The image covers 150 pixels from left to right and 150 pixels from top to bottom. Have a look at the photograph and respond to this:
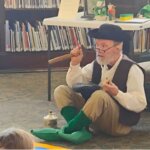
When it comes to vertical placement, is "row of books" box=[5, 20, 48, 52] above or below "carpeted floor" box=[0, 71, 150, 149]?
above

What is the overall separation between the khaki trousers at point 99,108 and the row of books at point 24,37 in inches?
69.6

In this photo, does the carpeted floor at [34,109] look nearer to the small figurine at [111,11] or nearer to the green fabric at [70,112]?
the green fabric at [70,112]

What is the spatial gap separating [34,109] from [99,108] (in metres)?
0.87

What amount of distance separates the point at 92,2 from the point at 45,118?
1.00 metres

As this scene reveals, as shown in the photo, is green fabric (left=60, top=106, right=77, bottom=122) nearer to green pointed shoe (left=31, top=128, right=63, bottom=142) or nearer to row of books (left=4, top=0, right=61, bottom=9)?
green pointed shoe (left=31, top=128, right=63, bottom=142)

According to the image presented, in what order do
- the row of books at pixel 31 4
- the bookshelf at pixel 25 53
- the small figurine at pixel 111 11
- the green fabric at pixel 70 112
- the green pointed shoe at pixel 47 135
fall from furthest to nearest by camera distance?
the bookshelf at pixel 25 53
the row of books at pixel 31 4
the small figurine at pixel 111 11
the green fabric at pixel 70 112
the green pointed shoe at pixel 47 135

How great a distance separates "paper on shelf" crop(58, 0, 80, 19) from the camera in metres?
3.24

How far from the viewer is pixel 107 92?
2480mm

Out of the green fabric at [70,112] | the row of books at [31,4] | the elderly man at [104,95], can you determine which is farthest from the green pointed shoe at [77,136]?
the row of books at [31,4]

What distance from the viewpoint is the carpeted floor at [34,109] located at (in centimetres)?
252

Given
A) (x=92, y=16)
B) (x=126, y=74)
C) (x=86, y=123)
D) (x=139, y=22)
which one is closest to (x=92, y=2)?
(x=92, y=16)

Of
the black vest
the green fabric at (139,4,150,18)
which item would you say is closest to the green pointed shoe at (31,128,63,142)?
the black vest

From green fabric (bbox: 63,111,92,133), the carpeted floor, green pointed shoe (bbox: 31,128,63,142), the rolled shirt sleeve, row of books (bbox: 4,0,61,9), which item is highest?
row of books (bbox: 4,0,61,9)

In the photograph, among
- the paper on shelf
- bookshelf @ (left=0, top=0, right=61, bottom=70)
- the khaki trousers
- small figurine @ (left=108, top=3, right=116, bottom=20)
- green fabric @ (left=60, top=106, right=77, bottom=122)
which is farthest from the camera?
bookshelf @ (left=0, top=0, right=61, bottom=70)
